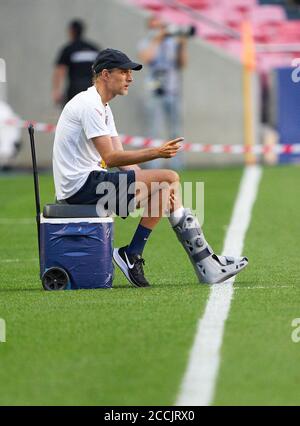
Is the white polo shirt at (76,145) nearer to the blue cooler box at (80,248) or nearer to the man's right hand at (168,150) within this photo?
the blue cooler box at (80,248)

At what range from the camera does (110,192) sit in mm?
9438

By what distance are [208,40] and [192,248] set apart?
16.3m

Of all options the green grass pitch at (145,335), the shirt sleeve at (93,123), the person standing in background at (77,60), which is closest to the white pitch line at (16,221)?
the green grass pitch at (145,335)

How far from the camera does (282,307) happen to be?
8.29m

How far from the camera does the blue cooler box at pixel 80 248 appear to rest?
30.9 ft

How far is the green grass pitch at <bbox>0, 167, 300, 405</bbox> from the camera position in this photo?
6.16 m

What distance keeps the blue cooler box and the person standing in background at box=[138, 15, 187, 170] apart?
12.5 meters

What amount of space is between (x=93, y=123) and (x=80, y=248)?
83 centimetres

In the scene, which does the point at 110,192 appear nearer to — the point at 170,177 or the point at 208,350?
the point at 170,177

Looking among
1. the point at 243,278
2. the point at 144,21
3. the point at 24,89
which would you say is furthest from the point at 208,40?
the point at 243,278

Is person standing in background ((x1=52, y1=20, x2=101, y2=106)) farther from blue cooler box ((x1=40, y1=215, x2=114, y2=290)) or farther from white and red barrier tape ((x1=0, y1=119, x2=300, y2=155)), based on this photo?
blue cooler box ((x1=40, y1=215, x2=114, y2=290))

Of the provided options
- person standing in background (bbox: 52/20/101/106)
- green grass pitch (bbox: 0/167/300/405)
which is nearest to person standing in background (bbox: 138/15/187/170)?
person standing in background (bbox: 52/20/101/106)

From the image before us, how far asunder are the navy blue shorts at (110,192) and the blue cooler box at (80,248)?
0.10m

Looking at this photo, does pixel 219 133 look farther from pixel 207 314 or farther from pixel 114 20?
pixel 207 314
